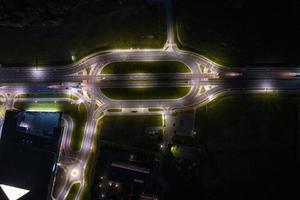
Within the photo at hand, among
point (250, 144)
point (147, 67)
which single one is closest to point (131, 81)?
point (147, 67)

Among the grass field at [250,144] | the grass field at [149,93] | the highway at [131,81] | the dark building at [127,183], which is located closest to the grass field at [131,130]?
the highway at [131,81]

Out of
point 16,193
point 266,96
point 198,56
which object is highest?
point 198,56

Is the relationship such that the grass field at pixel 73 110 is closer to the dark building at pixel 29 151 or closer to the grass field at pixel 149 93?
the dark building at pixel 29 151

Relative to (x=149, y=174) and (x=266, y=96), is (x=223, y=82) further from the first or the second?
(x=149, y=174)

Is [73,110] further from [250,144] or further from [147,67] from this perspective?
[250,144]

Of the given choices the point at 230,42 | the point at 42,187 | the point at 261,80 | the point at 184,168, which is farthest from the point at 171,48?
the point at 42,187

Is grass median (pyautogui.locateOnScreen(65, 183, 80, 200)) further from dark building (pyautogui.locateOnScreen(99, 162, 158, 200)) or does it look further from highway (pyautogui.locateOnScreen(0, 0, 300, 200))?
dark building (pyautogui.locateOnScreen(99, 162, 158, 200))

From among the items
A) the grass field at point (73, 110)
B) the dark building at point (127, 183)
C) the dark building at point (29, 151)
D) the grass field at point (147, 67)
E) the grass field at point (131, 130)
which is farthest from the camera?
the grass field at point (147, 67)
